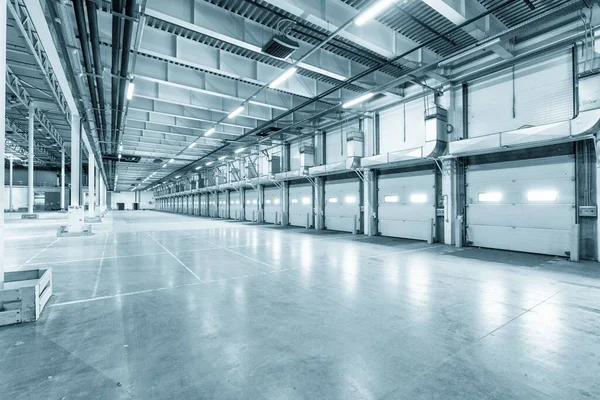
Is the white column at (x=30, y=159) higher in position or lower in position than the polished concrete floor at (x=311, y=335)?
higher

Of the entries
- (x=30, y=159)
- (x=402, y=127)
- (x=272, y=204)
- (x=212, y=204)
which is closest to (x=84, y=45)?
(x=402, y=127)

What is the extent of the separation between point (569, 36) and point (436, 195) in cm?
→ 583

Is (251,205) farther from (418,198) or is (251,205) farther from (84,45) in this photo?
(84,45)

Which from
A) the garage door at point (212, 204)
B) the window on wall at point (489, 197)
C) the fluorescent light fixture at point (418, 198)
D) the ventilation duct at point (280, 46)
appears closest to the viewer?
the ventilation duct at point (280, 46)

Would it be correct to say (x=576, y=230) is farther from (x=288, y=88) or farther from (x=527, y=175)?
(x=288, y=88)

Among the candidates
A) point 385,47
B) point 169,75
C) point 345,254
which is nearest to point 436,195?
point 345,254

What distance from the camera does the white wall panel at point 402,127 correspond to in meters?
11.6

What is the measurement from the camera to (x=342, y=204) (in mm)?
15562

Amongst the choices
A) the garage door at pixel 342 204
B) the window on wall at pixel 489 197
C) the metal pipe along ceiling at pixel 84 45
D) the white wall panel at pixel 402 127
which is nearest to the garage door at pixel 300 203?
the garage door at pixel 342 204

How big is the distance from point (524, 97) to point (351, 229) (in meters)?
8.87

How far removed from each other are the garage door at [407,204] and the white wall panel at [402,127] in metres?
1.30

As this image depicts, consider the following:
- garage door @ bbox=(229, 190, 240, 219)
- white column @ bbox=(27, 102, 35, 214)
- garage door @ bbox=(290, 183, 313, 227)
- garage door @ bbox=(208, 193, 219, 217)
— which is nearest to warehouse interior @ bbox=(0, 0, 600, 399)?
white column @ bbox=(27, 102, 35, 214)

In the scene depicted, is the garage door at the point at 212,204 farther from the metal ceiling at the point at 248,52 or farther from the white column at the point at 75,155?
the white column at the point at 75,155

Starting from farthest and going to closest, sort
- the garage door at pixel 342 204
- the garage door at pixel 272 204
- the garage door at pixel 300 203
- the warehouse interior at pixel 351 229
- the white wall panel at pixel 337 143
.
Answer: the garage door at pixel 272 204, the garage door at pixel 300 203, the white wall panel at pixel 337 143, the garage door at pixel 342 204, the warehouse interior at pixel 351 229
